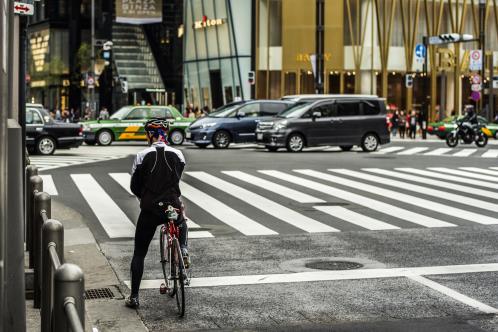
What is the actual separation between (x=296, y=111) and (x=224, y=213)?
1697 centimetres

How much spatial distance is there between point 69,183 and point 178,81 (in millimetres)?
54969

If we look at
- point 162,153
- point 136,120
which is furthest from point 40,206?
point 136,120

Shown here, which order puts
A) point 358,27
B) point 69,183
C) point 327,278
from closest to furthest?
1. point 327,278
2. point 69,183
3. point 358,27

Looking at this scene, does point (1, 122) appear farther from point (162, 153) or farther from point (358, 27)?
point (358, 27)

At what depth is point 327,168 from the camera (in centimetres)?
2345

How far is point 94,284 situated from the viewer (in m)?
9.05

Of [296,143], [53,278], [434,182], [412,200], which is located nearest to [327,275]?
[53,278]

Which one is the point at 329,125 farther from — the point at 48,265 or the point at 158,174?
the point at 48,265

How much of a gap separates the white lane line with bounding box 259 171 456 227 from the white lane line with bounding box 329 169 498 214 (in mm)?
1455

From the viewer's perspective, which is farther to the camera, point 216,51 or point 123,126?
point 216,51

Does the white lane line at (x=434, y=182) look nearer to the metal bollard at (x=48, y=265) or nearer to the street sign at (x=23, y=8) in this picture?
the street sign at (x=23, y=8)

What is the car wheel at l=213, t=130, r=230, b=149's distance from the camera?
33875 mm

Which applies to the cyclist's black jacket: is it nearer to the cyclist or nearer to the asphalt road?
the cyclist

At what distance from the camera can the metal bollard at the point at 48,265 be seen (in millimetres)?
5383
